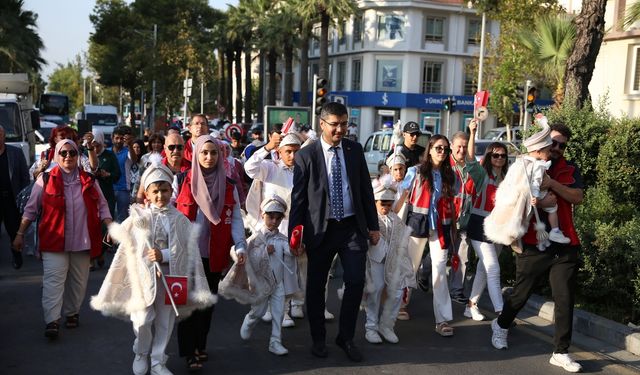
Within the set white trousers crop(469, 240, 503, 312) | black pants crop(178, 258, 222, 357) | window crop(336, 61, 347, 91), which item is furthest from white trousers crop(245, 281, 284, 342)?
window crop(336, 61, 347, 91)

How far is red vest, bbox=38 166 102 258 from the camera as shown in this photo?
242 inches

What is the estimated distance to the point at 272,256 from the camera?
622 centimetres

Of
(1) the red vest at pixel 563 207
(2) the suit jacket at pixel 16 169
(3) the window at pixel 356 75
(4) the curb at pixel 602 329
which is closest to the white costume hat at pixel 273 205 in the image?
(1) the red vest at pixel 563 207

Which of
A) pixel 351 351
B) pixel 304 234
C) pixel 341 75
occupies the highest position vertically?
pixel 341 75

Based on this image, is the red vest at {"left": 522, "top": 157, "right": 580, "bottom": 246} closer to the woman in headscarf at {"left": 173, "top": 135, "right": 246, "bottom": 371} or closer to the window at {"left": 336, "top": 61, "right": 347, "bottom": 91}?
the woman in headscarf at {"left": 173, "top": 135, "right": 246, "bottom": 371}

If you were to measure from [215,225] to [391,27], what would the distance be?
47.6 metres

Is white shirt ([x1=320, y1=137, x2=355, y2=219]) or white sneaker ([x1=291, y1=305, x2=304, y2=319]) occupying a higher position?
white shirt ([x1=320, y1=137, x2=355, y2=219])

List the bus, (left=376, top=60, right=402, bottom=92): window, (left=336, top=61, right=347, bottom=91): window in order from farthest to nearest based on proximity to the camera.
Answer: (left=336, top=61, right=347, bottom=91): window
the bus
(left=376, top=60, right=402, bottom=92): window

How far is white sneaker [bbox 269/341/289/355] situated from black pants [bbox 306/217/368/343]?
10.3 inches

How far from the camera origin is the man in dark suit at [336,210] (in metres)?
5.71

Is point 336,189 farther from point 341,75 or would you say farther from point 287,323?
point 341,75

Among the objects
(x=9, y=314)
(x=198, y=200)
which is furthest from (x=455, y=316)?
(x=9, y=314)

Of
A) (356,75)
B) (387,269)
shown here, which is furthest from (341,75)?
(387,269)

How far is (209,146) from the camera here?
17.5 ft
